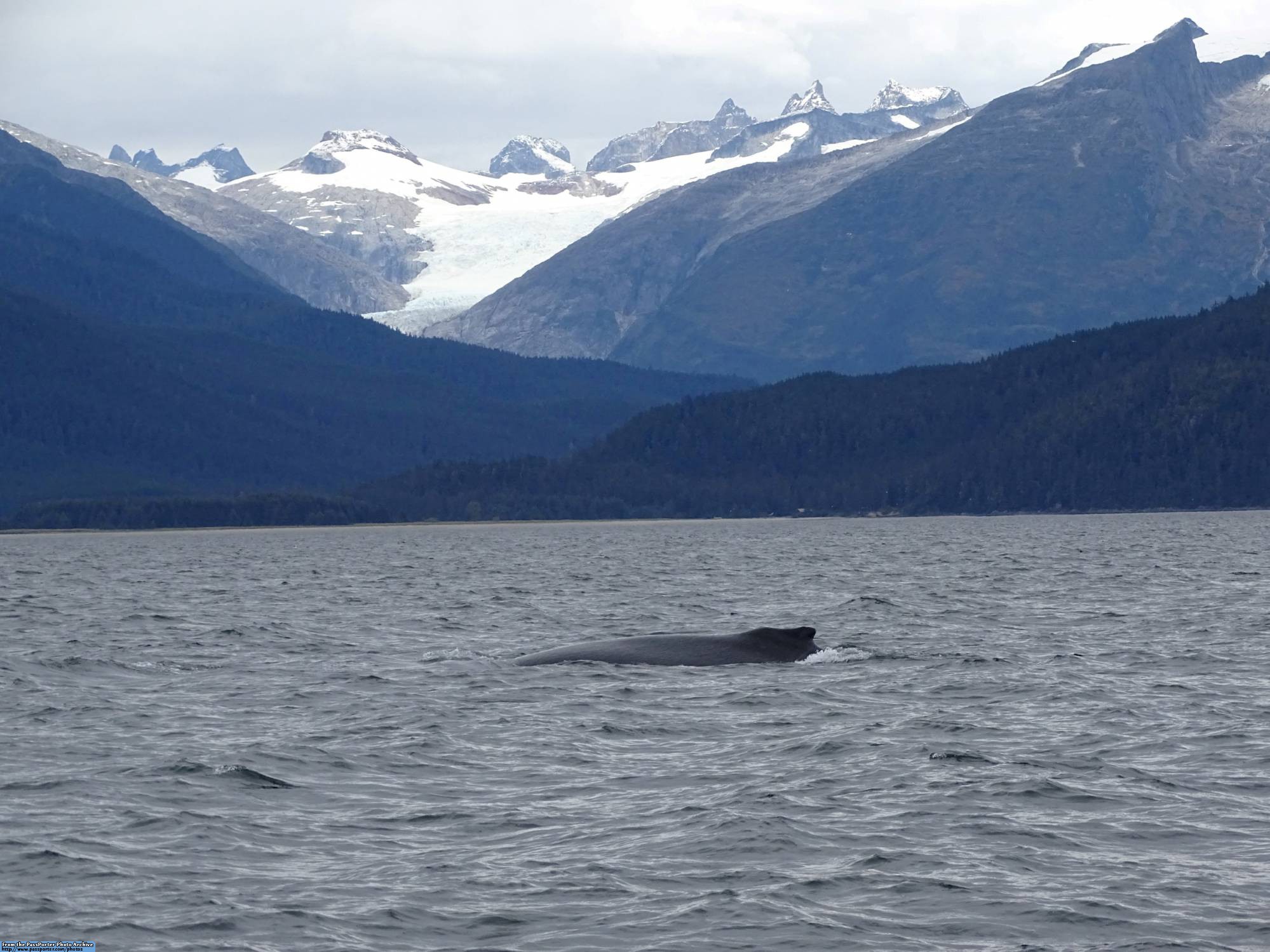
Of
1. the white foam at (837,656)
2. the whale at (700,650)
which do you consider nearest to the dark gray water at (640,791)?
the white foam at (837,656)

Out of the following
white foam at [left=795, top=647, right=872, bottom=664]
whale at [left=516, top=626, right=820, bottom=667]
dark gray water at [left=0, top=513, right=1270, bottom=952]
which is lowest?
dark gray water at [left=0, top=513, right=1270, bottom=952]

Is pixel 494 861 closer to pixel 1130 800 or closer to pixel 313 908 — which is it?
pixel 313 908

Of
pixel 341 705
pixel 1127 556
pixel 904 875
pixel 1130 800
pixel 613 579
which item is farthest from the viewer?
pixel 1127 556

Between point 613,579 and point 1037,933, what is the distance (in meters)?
87.9

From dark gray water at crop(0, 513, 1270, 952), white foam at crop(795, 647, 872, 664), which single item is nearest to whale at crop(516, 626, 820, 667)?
white foam at crop(795, 647, 872, 664)

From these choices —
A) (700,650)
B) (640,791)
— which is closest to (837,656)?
(700,650)

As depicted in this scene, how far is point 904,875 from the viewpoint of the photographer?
26.6m

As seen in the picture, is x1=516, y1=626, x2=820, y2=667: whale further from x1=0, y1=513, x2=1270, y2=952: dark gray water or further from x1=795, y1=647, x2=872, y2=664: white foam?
x1=0, y1=513, x2=1270, y2=952: dark gray water

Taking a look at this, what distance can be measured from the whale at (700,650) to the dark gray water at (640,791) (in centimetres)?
105

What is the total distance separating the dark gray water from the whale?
1048 mm

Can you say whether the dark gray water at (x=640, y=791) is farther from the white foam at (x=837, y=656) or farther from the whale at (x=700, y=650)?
the whale at (x=700, y=650)

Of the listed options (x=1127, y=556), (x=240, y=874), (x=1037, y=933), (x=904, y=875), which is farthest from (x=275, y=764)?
(x=1127, y=556)

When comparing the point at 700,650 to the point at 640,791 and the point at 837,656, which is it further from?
the point at 640,791

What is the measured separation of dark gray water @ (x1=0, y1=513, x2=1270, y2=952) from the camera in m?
24.5
